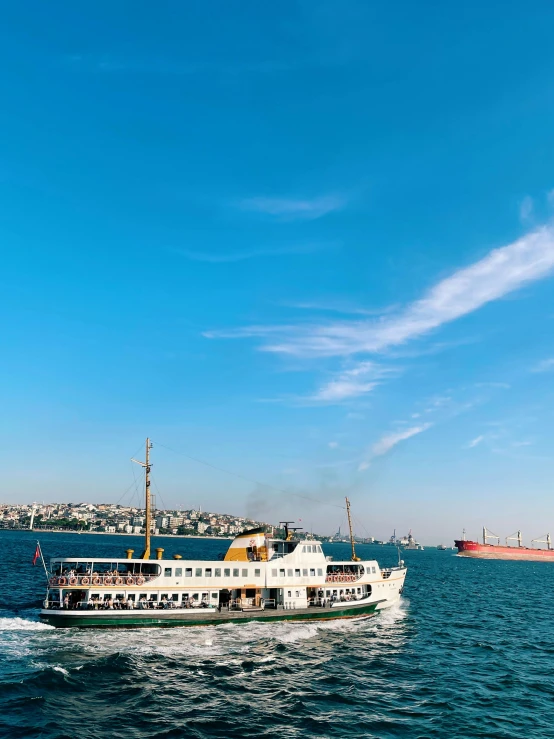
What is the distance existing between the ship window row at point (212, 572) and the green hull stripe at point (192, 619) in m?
3.42

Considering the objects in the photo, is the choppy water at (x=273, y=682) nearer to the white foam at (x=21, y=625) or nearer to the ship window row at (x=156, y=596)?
the white foam at (x=21, y=625)

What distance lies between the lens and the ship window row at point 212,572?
44.7 meters

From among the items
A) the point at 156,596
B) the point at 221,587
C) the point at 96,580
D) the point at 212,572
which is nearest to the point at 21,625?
the point at 96,580

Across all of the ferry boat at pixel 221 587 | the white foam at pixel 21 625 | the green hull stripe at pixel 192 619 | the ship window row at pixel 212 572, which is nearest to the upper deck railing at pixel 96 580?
the ferry boat at pixel 221 587

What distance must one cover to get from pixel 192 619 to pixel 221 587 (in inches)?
159

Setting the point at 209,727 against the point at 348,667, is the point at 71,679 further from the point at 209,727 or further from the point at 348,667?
the point at 348,667

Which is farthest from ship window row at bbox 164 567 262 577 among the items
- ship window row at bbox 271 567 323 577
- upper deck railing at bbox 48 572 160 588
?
upper deck railing at bbox 48 572 160 588

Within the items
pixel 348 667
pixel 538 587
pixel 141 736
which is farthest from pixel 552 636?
pixel 538 587

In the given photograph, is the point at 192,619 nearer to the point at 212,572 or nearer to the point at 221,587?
the point at 221,587

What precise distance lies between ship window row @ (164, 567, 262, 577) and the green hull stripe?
11.2 feet

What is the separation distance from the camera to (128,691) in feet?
94.0

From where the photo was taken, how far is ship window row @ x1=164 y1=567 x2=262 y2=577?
147 feet

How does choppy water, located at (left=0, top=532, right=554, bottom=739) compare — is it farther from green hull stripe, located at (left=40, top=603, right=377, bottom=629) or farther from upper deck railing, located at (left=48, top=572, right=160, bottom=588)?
upper deck railing, located at (left=48, top=572, right=160, bottom=588)

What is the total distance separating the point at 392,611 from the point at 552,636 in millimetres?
16362
